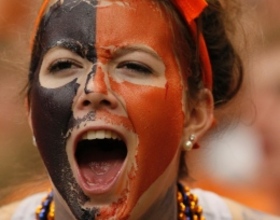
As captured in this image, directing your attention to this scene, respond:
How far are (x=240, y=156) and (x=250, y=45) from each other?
961 millimetres

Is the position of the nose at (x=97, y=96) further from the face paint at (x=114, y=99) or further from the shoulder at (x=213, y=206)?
the shoulder at (x=213, y=206)

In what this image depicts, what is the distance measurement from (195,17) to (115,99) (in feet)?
1.06

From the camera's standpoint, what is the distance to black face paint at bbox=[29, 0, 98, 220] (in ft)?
5.49

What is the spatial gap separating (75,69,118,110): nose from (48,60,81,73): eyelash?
0.08 m

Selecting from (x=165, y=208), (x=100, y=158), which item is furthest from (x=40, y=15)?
(x=165, y=208)

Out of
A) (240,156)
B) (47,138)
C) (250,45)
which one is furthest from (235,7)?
(240,156)

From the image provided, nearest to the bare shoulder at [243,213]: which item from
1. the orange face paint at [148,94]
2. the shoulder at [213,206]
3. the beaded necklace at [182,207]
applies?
the shoulder at [213,206]

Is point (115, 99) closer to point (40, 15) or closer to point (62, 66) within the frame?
point (62, 66)

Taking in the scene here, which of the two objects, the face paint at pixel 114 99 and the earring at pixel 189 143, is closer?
the face paint at pixel 114 99

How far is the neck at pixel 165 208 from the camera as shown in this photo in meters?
1.82

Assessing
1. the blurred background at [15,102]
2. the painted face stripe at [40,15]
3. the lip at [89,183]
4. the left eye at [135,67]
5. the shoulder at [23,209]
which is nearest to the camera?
the lip at [89,183]

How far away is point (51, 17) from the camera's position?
180 centimetres

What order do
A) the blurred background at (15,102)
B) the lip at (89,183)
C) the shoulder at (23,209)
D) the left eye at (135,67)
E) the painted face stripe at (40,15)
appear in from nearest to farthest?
1. the lip at (89,183)
2. the left eye at (135,67)
3. the painted face stripe at (40,15)
4. the blurred background at (15,102)
5. the shoulder at (23,209)

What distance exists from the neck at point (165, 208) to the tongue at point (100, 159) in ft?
0.51
